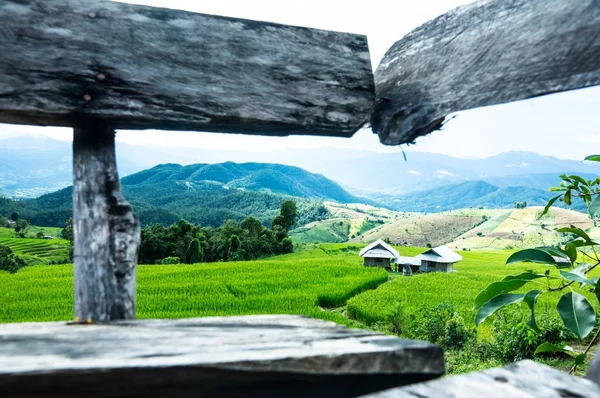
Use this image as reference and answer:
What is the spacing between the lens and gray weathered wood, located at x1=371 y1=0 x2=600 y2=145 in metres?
0.90

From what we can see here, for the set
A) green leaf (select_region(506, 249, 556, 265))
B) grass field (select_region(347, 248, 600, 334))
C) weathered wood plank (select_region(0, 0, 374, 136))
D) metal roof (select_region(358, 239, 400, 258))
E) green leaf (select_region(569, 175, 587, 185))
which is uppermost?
weathered wood plank (select_region(0, 0, 374, 136))

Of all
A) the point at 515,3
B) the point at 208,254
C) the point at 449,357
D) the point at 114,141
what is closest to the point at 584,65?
the point at 515,3

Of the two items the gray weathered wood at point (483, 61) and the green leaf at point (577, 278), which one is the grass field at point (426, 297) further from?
the gray weathered wood at point (483, 61)

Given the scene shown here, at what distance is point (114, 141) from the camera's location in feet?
3.21

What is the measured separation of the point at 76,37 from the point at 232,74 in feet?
1.04

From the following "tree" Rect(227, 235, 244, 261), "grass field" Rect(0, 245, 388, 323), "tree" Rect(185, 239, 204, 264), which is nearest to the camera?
"grass field" Rect(0, 245, 388, 323)

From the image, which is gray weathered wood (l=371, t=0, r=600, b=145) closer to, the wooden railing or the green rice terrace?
the wooden railing

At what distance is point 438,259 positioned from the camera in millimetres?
21125

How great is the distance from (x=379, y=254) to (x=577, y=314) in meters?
20.6

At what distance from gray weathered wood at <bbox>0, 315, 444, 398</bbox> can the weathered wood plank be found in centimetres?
45

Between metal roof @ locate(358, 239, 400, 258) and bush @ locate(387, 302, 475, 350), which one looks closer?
bush @ locate(387, 302, 475, 350)

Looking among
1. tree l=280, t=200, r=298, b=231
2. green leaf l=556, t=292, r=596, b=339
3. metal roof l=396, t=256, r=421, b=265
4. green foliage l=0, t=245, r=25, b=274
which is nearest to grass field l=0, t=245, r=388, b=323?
green foliage l=0, t=245, r=25, b=274

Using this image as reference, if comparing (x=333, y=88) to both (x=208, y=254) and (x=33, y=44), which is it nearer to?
(x=33, y=44)

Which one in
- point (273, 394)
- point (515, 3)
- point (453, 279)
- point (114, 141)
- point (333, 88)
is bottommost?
point (453, 279)
